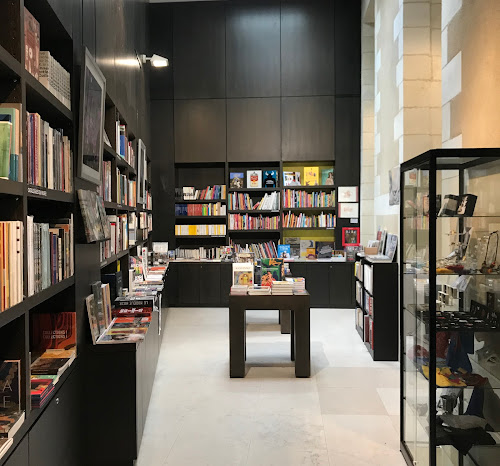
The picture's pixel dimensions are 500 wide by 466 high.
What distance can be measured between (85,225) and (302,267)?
576 centimetres

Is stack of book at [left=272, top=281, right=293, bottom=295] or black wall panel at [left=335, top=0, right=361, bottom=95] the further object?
black wall panel at [left=335, top=0, right=361, bottom=95]

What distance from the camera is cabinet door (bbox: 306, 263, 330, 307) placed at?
8344 mm

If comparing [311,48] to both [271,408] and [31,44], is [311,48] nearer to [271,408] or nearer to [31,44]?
[271,408]

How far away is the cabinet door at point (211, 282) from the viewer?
8500mm

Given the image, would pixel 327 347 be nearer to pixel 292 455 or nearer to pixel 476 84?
pixel 292 455

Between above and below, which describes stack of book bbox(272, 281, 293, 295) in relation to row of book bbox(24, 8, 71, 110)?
below

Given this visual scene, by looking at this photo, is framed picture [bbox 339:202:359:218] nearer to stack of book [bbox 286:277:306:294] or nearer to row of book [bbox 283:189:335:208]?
row of book [bbox 283:189:335:208]

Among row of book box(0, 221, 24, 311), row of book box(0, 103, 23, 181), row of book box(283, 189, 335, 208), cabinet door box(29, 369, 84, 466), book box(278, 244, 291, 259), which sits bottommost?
cabinet door box(29, 369, 84, 466)

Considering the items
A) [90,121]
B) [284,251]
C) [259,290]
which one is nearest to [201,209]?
[284,251]

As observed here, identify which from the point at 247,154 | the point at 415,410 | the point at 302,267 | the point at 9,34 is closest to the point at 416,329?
the point at 415,410

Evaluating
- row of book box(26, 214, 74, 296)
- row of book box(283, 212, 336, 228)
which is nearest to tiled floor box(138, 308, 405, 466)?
row of book box(26, 214, 74, 296)

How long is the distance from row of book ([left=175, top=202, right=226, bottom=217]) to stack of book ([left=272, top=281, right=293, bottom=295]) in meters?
4.03

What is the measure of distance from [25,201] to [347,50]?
7721 mm

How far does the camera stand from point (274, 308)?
4789 mm
